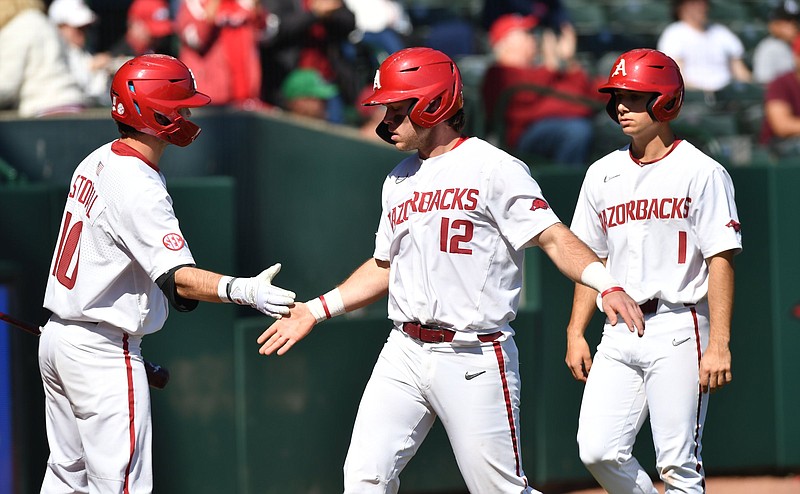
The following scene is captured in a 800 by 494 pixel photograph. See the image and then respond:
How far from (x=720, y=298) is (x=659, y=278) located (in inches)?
11.6

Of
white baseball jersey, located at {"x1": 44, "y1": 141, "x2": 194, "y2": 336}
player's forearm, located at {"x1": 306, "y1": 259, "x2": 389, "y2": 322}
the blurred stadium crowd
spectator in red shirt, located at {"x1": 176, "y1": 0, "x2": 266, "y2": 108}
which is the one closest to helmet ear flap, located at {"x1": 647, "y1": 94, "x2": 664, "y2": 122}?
player's forearm, located at {"x1": 306, "y1": 259, "x2": 389, "y2": 322}

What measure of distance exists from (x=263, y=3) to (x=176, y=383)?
3930 millimetres

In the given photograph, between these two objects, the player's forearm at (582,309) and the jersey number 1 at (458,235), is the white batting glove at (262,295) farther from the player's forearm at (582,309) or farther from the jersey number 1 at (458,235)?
the player's forearm at (582,309)

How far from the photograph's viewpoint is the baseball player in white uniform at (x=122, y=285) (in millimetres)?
4332

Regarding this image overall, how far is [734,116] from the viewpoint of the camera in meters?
10.2

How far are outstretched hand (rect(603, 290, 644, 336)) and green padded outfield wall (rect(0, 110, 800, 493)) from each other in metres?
2.57

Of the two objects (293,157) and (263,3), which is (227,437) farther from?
(263,3)

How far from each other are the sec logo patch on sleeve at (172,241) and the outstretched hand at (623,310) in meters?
1.52

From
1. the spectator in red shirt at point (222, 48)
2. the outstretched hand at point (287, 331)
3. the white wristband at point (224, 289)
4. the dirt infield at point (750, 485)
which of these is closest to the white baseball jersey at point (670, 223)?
the outstretched hand at point (287, 331)

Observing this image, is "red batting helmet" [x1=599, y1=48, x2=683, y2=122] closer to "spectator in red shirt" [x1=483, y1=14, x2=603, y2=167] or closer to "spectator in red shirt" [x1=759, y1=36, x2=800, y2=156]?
"spectator in red shirt" [x1=483, y1=14, x2=603, y2=167]

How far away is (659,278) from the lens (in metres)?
4.96

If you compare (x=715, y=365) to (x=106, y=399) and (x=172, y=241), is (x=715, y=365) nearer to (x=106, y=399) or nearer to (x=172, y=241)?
(x=172, y=241)

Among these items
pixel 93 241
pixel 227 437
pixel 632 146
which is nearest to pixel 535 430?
pixel 227 437

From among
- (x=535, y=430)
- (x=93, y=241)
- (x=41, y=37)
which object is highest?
(x=41, y=37)
